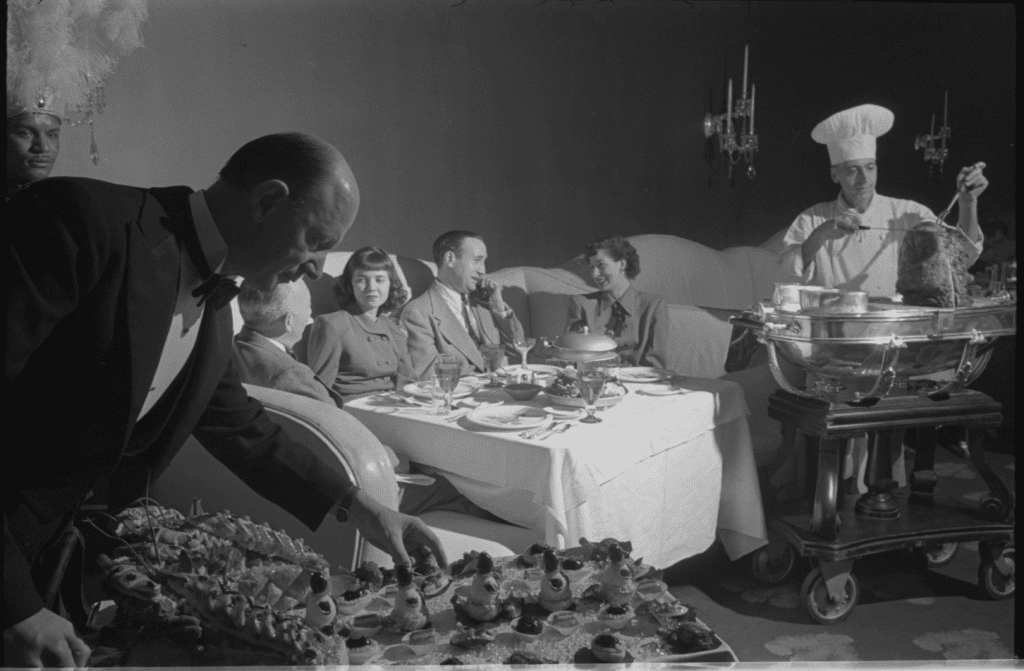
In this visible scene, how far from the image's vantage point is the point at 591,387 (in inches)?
79.3

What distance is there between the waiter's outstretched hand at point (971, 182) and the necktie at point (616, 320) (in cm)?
88

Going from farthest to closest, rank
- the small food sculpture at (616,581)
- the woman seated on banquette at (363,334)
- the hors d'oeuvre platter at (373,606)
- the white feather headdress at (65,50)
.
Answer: the woman seated on banquette at (363,334), the white feather headdress at (65,50), the small food sculpture at (616,581), the hors d'oeuvre platter at (373,606)

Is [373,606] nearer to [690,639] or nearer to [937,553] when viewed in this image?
[690,639]

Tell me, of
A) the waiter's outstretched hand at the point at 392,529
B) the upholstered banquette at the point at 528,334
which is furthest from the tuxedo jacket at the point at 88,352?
the waiter's outstretched hand at the point at 392,529

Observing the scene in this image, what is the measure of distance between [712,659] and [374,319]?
0.96m

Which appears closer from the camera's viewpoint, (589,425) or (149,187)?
(149,187)

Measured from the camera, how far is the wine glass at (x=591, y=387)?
2.02m

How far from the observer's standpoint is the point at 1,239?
1.67 metres

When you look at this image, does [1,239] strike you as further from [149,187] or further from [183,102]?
[183,102]

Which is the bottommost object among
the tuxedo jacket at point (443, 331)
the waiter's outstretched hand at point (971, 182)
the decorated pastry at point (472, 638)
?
the decorated pastry at point (472, 638)

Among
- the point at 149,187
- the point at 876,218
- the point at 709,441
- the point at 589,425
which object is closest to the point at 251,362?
the point at 149,187

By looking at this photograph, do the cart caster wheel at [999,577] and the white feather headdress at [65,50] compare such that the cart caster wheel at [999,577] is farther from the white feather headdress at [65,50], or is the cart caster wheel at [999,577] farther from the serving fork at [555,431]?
the white feather headdress at [65,50]

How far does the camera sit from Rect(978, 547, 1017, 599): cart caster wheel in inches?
84.9

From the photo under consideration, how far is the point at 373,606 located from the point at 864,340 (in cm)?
124
